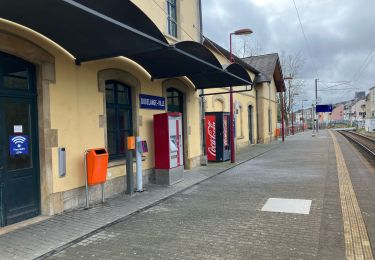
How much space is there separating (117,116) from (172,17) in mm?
4476

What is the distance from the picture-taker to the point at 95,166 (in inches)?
272

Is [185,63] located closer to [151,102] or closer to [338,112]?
[151,102]

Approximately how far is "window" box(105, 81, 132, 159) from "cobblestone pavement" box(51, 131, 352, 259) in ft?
6.33

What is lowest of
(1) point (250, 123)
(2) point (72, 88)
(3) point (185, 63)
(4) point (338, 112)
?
(1) point (250, 123)

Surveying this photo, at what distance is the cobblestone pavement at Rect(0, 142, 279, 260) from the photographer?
4758mm

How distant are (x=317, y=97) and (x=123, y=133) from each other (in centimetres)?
4194

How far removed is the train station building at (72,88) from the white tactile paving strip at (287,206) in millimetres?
3471

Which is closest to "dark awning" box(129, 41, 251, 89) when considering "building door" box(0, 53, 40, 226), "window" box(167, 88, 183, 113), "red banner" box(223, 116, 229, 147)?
"window" box(167, 88, 183, 113)

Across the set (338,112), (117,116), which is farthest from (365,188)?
(338,112)

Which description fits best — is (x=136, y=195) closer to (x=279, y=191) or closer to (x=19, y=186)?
(x=19, y=186)

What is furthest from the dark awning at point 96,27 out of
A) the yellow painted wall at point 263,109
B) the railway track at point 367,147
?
the yellow painted wall at point 263,109

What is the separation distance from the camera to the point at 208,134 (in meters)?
14.4

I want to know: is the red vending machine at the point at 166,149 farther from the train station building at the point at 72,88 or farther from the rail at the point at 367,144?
the rail at the point at 367,144

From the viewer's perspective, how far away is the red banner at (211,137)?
1425cm
